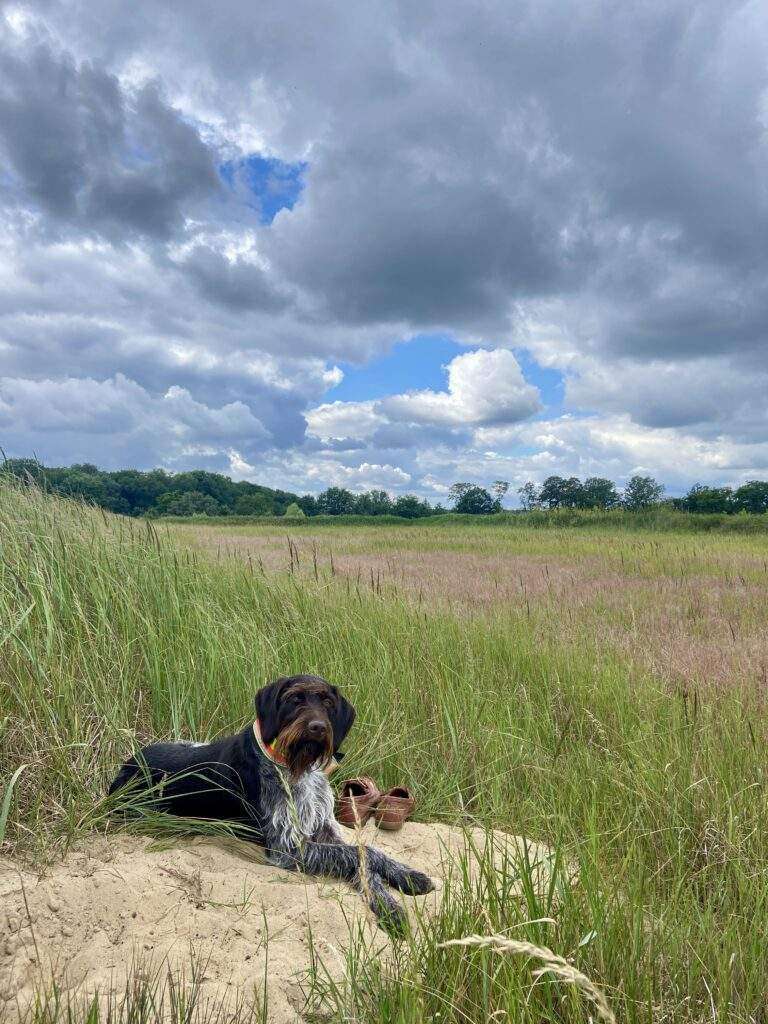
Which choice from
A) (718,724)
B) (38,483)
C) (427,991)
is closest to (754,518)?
(718,724)

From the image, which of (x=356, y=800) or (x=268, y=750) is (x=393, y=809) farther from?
(x=268, y=750)

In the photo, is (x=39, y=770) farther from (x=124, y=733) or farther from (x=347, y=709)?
(x=347, y=709)

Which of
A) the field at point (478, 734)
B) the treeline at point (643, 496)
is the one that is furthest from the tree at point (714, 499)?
the field at point (478, 734)

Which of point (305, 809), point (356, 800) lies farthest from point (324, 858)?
point (356, 800)

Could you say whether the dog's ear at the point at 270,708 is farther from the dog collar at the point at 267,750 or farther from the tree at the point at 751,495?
the tree at the point at 751,495

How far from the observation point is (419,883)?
2988 mm

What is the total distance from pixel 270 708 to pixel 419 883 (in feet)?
3.46

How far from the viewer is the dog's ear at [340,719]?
333 cm

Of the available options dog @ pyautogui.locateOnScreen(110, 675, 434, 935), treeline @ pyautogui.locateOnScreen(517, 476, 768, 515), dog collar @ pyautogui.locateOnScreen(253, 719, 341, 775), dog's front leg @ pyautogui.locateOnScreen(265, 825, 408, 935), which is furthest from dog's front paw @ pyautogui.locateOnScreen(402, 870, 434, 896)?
treeline @ pyautogui.locateOnScreen(517, 476, 768, 515)

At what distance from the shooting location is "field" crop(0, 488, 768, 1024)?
6.67 feet

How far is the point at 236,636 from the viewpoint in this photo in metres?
5.22

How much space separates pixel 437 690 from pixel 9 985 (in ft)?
11.2

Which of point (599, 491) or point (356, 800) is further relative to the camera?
point (599, 491)

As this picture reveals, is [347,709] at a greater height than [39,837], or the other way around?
[347,709]
